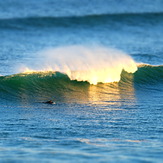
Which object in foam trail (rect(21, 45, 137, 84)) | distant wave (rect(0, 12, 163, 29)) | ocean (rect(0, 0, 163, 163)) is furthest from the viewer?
distant wave (rect(0, 12, 163, 29))

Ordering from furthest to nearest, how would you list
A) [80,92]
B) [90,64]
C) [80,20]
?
[80,20], [90,64], [80,92]

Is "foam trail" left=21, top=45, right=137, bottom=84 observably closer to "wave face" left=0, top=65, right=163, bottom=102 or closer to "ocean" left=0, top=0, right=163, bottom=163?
"ocean" left=0, top=0, right=163, bottom=163

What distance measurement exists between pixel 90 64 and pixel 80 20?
17494mm

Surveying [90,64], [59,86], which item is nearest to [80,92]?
[59,86]

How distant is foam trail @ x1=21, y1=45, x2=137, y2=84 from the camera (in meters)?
18.0

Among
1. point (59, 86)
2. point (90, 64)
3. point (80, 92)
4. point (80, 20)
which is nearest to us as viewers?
point (80, 92)

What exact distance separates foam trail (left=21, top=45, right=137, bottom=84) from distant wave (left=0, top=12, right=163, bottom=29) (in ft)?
44.9

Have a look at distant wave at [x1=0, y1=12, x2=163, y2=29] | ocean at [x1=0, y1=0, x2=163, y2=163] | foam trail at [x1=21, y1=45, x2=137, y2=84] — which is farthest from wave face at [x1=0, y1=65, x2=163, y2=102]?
distant wave at [x1=0, y1=12, x2=163, y2=29]

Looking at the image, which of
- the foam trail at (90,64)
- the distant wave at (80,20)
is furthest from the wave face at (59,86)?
the distant wave at (80,20)

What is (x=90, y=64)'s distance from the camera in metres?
18.6

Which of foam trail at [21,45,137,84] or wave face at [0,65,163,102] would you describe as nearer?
wave face at [0,65,163,102]

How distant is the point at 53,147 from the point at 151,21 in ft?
87.9

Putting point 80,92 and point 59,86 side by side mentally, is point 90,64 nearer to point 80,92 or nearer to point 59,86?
point 59,86

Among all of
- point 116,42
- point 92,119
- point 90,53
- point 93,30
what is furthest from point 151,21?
point 92,119
